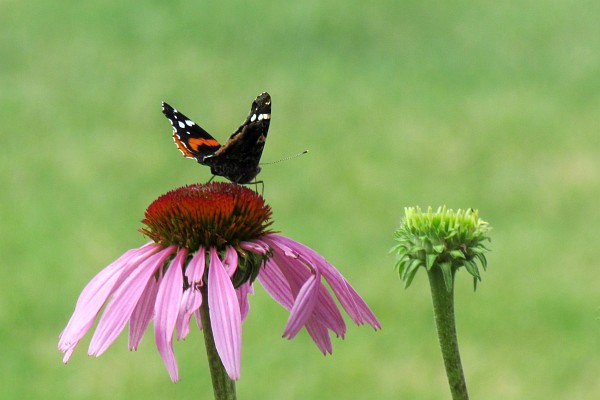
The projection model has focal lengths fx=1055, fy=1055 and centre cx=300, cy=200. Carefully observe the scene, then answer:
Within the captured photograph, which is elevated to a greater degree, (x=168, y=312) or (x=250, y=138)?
(x=250, y=138)

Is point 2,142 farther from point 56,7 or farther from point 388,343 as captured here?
point 388,343

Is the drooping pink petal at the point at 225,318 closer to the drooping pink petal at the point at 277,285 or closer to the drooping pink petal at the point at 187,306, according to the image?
the drooping pink petal at the point at 187,306

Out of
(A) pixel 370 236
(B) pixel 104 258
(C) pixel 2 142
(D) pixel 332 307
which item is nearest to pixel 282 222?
(A) pixel 370 236

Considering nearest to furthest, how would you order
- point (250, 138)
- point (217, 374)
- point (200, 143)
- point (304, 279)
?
point (217, 374)
point (304, 279)
point (250, 138)
point (200, 143)

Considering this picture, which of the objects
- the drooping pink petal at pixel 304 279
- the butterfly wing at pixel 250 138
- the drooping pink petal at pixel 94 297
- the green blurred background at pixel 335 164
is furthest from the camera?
the green blurred background at pixel 335 164

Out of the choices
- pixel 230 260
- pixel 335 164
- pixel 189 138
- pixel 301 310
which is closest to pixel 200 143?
pixel 189 138

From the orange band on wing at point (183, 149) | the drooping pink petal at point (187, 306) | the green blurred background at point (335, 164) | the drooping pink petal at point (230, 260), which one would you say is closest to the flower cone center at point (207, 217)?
the drooping pink petal at point (230, 260)

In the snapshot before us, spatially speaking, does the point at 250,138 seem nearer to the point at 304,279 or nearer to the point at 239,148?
the point at 239,148
